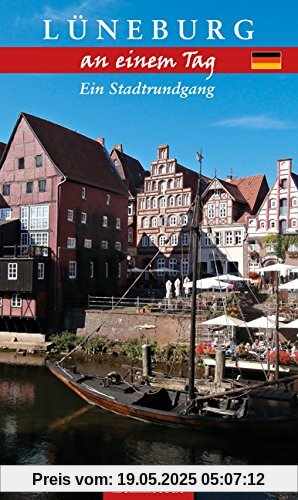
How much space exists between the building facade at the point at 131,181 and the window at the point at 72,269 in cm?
1305

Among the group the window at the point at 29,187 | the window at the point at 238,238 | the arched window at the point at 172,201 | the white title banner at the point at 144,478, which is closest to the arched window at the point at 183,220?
the arched window at the point at 172,201

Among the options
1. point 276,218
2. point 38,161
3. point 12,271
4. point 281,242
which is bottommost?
point 12,271

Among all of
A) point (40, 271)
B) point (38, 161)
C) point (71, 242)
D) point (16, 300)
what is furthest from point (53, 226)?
point (16, 300)

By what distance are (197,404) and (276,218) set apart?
2929 centimetres

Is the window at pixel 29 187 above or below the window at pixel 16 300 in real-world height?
above

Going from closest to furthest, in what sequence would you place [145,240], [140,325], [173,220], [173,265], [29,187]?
[140,325], [29,187], [173,265], [173,220], [145,240]

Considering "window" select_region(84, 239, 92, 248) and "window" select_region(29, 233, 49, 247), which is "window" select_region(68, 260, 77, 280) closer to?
"window" select_region(84, 239, 92, 248)

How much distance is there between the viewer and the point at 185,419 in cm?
1566

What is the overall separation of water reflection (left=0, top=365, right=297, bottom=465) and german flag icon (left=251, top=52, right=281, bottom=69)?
35.5ft

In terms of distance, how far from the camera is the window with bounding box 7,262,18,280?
33.4m

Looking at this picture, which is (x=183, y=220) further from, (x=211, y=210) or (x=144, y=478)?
(x=144, y=478)

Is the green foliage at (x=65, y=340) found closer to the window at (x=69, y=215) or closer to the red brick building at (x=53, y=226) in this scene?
the red brick building at (x=53, y=226)

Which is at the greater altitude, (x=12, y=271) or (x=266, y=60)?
(x=266, y=60)

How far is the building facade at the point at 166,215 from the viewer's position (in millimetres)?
47156
